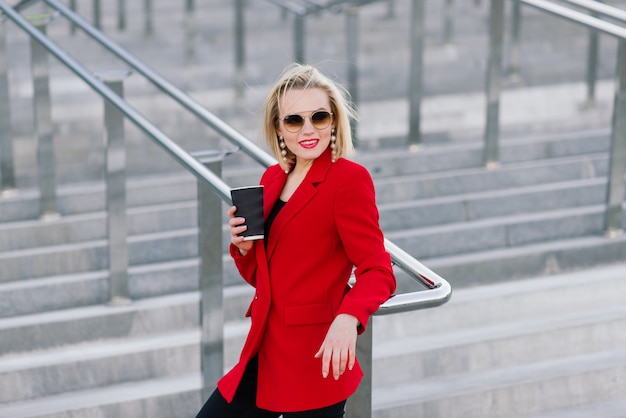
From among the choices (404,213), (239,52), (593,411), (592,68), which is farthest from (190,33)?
(593,411)

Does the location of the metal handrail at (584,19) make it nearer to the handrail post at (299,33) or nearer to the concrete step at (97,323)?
the handrail post at (299,33)

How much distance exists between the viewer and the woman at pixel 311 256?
224 cm

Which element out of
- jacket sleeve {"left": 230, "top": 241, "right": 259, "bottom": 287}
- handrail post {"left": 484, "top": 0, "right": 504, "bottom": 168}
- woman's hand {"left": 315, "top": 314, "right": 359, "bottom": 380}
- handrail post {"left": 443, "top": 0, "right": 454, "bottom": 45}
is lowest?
woman's hand {"left": 315, "top": 314, "right": 359, "bottom": 380}

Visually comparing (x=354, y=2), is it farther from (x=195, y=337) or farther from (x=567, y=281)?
(x=195, y=337)

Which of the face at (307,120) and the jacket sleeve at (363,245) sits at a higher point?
the face at (307,120)

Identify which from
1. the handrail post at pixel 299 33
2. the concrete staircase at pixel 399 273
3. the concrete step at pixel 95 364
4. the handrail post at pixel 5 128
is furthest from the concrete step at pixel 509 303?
the handrail post at pixel 299 33

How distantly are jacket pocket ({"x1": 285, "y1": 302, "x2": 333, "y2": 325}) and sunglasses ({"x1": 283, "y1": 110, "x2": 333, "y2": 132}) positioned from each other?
344 mm

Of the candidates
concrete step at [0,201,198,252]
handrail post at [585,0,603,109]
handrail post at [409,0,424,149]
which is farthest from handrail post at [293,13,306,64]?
handrail post at [585,0,603,109]

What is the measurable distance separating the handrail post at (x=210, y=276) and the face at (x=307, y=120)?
0.92 m

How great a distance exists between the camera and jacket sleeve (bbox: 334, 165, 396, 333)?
220cm

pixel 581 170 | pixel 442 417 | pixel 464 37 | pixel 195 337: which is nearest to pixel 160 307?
pixel 195 337

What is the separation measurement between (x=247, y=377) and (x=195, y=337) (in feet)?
4.92

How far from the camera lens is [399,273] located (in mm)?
4195

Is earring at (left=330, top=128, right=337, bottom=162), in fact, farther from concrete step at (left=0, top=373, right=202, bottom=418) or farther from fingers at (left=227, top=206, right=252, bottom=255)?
concrete step at (left=0, top=373, right=202, bottom=418)
